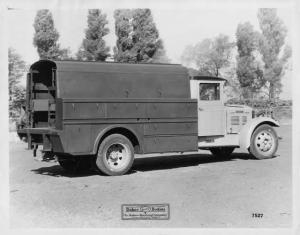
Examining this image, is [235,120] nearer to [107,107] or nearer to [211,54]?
[211,54]

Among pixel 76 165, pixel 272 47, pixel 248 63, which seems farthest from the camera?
pixel 248 63

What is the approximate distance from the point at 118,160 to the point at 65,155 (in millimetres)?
1195

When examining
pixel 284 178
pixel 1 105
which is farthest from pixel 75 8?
pixel 284 178

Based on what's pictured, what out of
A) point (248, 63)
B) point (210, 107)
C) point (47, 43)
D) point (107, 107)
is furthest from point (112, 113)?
point (248, 63)

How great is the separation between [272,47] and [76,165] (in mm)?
5147

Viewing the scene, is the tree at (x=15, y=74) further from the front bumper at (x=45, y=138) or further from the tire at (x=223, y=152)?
the tire at (x=223, y=152)

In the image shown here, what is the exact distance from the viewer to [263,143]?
1283 centimetres

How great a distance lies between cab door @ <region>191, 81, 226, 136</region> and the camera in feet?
40.1

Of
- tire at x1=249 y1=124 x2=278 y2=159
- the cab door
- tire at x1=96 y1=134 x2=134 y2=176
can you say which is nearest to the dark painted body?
tire at x1=96 y1=134 x2=134 y2=176

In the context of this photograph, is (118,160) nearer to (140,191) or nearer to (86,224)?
(140,191)

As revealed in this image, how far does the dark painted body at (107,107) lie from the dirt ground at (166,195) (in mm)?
722

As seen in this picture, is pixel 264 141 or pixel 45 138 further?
pixel 264 141

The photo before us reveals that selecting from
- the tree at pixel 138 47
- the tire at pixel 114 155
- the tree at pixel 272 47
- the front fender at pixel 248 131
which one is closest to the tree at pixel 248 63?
the tree at pixel 272 47

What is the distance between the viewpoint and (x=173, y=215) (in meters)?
7.90
